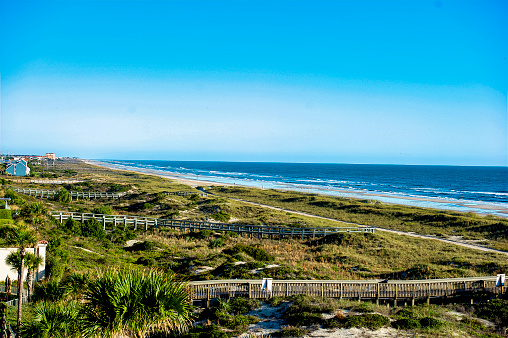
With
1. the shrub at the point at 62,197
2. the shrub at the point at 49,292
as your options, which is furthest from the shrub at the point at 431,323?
the shrub at the point at 62,197

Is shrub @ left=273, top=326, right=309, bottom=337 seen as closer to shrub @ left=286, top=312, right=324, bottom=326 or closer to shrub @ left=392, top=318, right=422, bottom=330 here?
shrub @ left=286, top=312, right=324, bottom=326

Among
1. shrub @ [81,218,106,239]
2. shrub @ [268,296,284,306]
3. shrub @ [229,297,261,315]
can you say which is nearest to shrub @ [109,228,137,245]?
shrub @ [81,218,106,239]

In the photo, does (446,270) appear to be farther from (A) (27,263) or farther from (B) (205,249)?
(A) (27,263)

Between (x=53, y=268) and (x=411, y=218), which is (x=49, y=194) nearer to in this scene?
(x=53, y=268)

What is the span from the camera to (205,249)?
1121 inches

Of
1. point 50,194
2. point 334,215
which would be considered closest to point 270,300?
point 334,215

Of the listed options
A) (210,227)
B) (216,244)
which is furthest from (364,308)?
(210,227)

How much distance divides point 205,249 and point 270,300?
13.5 metres

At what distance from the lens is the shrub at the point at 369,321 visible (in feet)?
41.5

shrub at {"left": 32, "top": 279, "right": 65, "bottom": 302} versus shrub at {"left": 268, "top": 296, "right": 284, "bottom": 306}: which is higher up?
shrub at {"left": 32, "top": 279, "right": 65, "bottom": 302}

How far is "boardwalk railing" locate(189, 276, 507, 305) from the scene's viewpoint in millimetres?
16188

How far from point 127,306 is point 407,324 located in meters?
10.00

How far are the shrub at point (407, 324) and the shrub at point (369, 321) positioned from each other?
343 mm

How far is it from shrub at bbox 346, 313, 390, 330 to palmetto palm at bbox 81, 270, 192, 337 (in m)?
7.32
